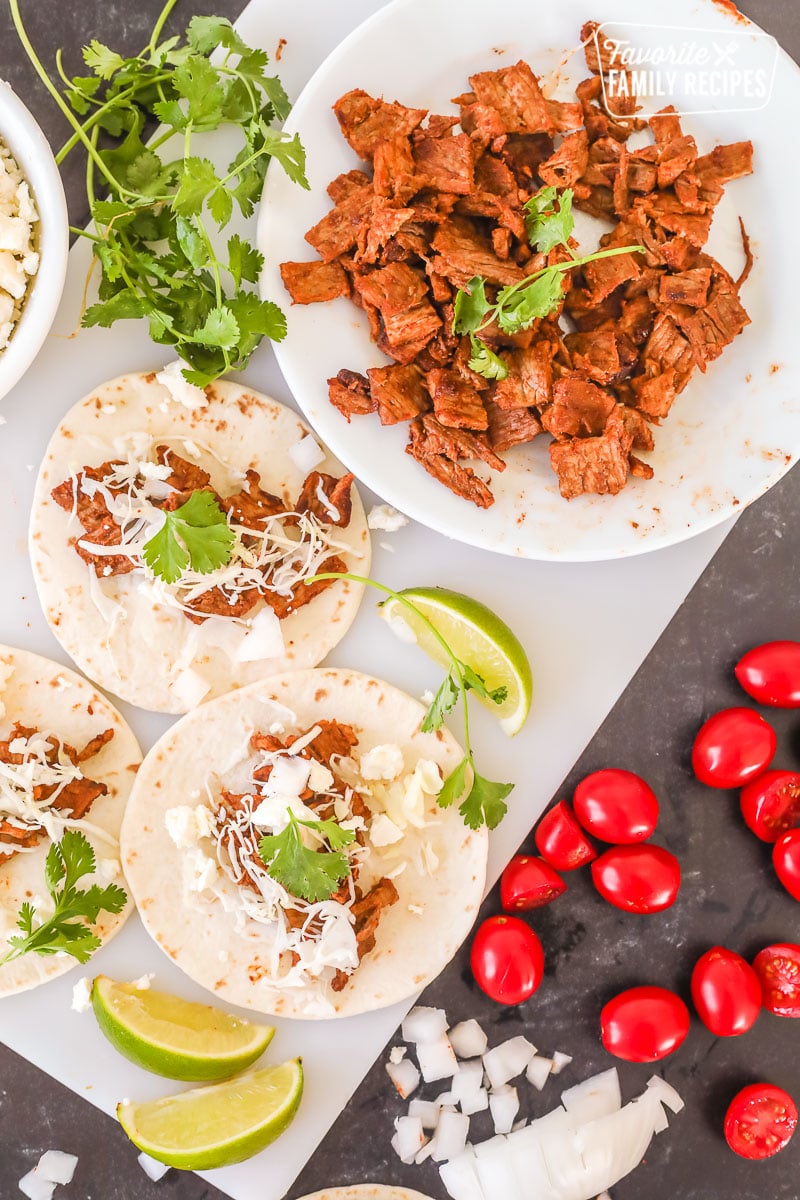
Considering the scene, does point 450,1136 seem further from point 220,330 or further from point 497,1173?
point 220,330

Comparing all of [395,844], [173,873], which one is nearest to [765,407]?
[395,844]

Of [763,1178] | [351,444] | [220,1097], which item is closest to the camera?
[351,444]

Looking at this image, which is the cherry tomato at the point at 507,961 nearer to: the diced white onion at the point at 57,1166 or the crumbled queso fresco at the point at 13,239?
the diced white onion at the point at 57,1166

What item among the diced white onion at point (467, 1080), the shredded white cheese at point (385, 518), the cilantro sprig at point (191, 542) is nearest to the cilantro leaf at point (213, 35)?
the cilantro sprig at point (191, 542)

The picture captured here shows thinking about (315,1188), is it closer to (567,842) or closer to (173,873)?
(173,873)

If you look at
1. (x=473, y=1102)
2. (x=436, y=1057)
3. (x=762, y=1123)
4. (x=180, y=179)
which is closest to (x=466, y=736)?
(x=436, y=1057)

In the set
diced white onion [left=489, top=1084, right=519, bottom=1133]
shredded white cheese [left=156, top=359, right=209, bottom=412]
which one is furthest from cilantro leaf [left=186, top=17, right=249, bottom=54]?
diced white onion [left=489, top=1084, right=519, bottom=1133]

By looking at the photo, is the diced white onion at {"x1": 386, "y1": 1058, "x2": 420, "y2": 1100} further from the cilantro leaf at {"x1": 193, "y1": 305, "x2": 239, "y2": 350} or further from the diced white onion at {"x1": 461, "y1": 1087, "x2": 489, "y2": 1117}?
the cilantro leaf at {"x1": 193, "y1": 305, "x2": 239, "y2": 350}
